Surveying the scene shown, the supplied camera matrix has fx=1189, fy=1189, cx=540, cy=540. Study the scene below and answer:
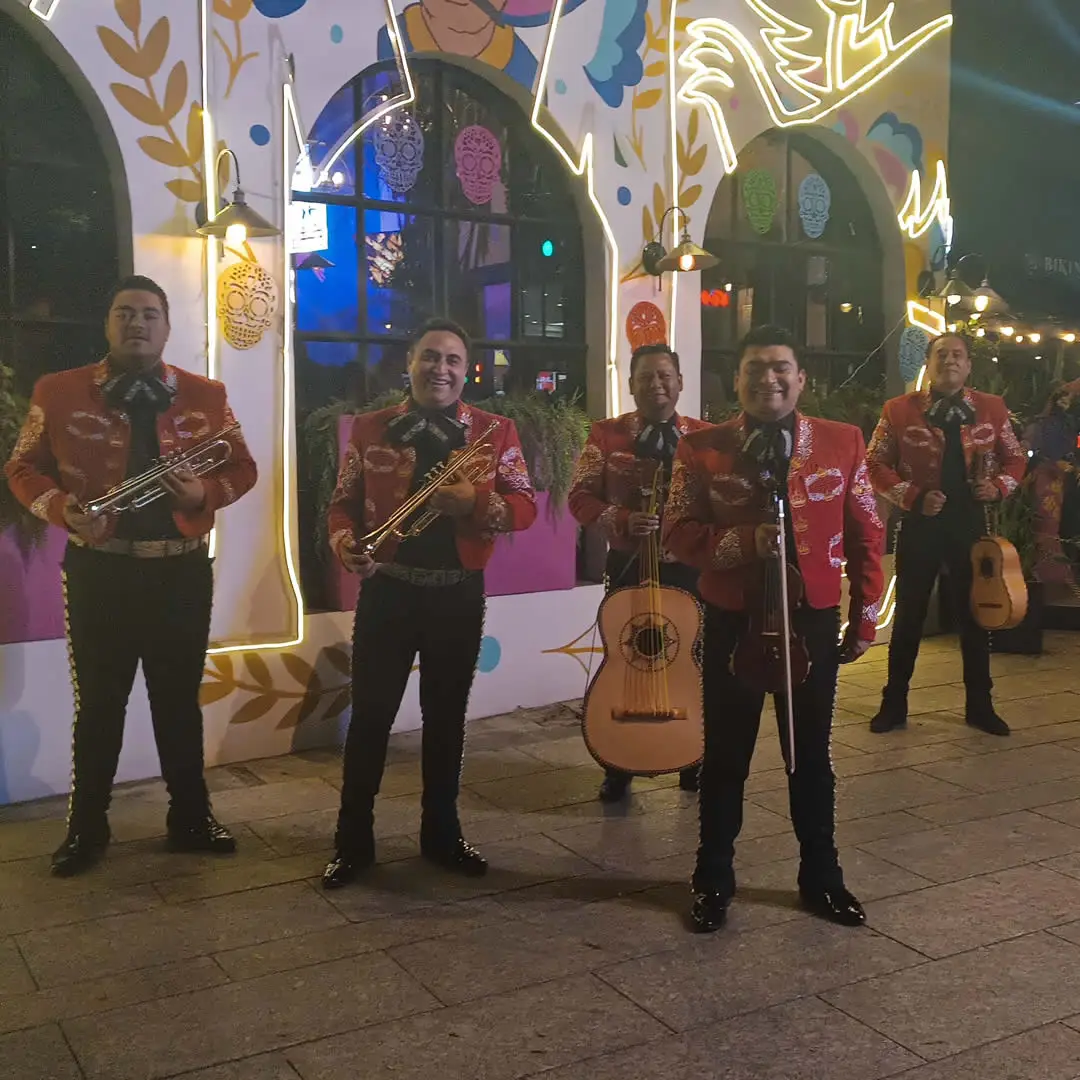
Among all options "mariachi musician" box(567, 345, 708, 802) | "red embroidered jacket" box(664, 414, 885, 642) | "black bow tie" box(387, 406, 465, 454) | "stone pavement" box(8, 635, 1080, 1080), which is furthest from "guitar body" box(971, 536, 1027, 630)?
"black bow tie" box(387, 406, 465, 454)

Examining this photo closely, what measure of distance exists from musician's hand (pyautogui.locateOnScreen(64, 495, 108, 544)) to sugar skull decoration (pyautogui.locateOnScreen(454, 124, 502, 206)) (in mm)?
3104

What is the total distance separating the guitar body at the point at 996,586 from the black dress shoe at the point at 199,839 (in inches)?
139

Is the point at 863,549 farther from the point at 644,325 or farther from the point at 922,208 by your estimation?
the point at 922,208

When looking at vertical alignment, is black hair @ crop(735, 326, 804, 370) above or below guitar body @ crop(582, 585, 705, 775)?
above

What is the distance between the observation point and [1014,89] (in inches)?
389

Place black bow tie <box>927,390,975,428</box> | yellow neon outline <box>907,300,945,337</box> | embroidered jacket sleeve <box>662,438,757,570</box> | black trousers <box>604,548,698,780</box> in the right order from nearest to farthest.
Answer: embroidered jacket sleeve <box>662,438,757,570</box> < black trousers <box>604,548,698,780</box> < black bow tie <box>927,390,975,428</box> < yellow neon outline <box>907,300,945,337</box>

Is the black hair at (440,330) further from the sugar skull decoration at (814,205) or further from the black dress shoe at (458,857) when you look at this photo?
the sugar skull decoration at (814,205)

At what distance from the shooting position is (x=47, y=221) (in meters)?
4.85

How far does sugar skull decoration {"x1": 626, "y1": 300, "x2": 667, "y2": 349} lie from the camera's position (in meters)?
6.25

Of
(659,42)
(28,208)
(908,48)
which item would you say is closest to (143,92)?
(28,208)

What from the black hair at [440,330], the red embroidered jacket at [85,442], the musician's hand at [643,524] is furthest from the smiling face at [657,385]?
the red embroidered jacket at [85,442]

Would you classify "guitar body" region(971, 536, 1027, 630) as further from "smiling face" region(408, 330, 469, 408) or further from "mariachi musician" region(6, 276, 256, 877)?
"mariachi musician" region(6, 276, 256, 877)

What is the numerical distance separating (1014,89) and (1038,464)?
393 cm

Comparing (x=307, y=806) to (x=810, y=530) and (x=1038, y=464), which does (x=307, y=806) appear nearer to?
(x=810, y=530)
